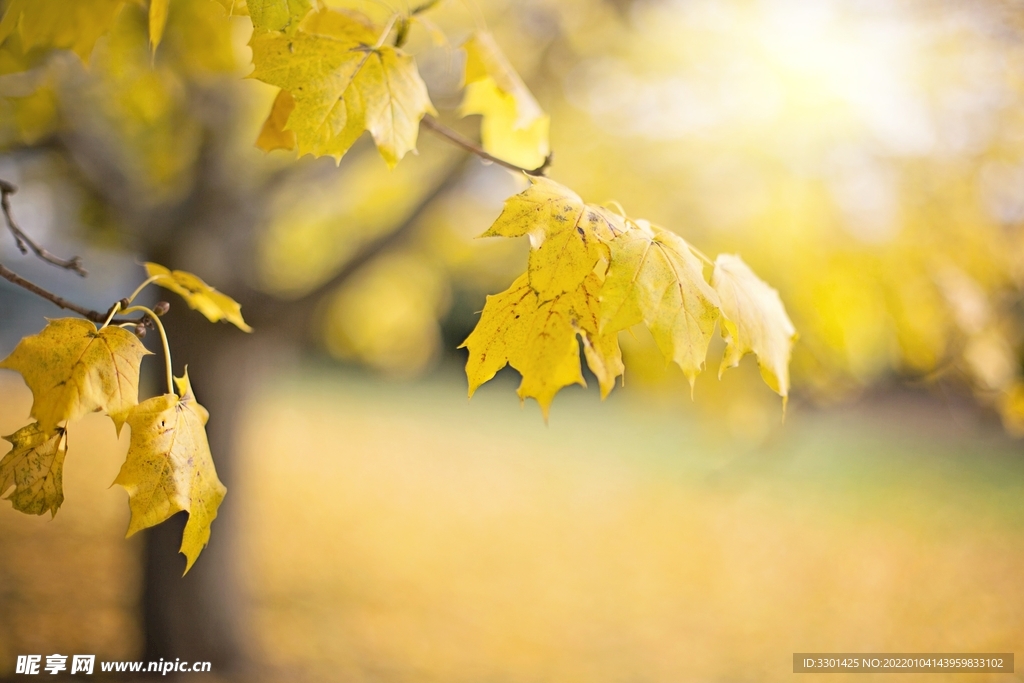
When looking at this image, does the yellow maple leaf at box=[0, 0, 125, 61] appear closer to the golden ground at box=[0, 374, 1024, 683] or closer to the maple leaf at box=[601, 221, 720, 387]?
the maple leaf at box=[601, 221, 720, 387]

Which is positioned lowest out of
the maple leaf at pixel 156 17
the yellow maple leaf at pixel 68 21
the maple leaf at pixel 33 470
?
the maple leaf at pixel 33 470

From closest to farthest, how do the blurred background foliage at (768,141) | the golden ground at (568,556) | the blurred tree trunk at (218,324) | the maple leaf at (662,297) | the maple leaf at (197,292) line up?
the maple leaf at (662,297) → the maple leaf at (197,292) → the blurred background foliage at (768,141) → the blurred tree trunk at (218,324) → the golden ground at (568,556)

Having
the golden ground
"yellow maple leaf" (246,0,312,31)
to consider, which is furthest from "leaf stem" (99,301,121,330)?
the golden ground

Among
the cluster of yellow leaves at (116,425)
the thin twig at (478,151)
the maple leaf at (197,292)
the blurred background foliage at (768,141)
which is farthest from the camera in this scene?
the blurred background foliage at (768,141)

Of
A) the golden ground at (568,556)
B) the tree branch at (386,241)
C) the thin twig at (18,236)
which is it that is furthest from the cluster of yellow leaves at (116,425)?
the golden ground at (568,556)

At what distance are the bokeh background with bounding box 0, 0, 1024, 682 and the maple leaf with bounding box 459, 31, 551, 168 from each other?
0.08 meters

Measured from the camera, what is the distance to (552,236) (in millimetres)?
704

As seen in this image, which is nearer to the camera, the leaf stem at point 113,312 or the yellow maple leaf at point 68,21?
the leaf stem at point 113,312

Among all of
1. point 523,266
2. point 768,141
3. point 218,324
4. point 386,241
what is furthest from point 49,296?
point 523,266

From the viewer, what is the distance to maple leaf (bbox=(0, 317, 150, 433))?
77cm

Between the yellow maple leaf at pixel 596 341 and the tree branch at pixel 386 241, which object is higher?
the tree branch at pixel 386 241

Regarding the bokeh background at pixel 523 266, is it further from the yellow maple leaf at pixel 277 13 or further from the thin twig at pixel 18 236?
the thin twig at pixel 18 236

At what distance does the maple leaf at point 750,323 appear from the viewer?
0.77 metres

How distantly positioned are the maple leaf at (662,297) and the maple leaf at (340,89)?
319 millimetres
